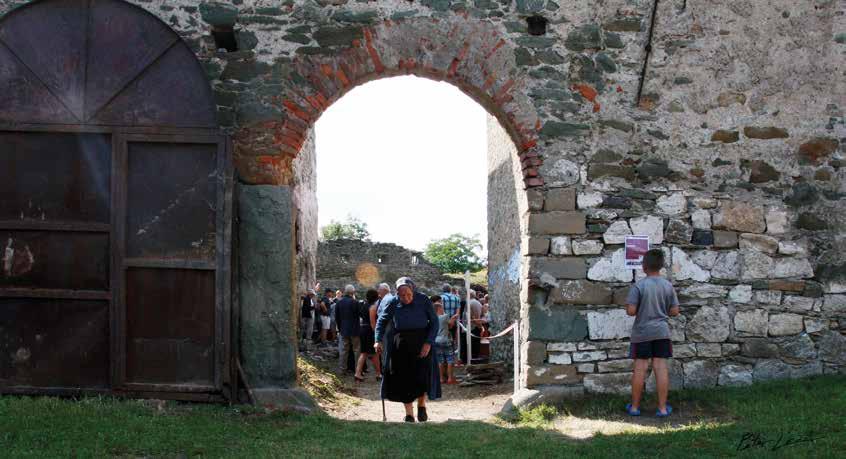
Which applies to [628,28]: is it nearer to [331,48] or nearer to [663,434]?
[331,48]

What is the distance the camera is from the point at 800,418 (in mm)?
5840

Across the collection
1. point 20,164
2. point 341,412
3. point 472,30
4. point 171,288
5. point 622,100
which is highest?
point 472,30

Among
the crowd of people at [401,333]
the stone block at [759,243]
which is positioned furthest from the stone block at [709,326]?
the crowd of people at [401,333]

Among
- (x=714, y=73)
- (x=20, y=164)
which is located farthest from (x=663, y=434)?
(x=20, y=164)

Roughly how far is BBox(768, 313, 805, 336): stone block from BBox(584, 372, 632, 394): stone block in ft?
4.80

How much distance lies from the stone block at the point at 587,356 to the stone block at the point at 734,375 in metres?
1.14

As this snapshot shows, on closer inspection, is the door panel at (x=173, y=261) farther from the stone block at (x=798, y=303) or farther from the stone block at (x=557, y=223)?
the stone block at (x=798, y=303)

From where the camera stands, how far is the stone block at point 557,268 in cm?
710

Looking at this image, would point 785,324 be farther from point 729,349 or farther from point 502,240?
point 502,240

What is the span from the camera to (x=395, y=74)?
714 cm

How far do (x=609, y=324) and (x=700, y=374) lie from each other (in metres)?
0.97

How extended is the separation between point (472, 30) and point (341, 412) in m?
4.10

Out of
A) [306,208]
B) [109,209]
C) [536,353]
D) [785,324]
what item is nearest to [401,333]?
[536,353]

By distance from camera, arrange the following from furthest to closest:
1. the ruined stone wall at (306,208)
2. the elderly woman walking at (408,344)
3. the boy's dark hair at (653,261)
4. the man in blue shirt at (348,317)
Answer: the ruined stone wall at (306,208) < the man in blue shirt at (348,317) < the elderly woman walking at (408,344) < the boy's dark hair at (653,261)
